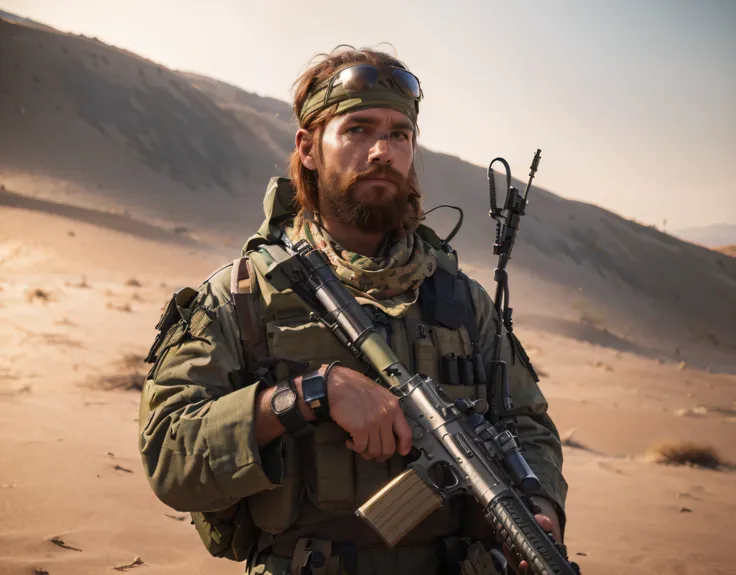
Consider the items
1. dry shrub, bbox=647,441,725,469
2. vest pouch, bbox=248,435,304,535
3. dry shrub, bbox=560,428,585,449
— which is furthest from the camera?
dry shrub, bbox=560,428,585,449

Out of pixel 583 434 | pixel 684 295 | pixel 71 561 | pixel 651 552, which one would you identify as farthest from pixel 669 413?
pixel 684 295

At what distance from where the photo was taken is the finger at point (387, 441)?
194cm

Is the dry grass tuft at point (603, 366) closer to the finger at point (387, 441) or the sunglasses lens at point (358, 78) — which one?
the sunglasses lens at point (358, 78)

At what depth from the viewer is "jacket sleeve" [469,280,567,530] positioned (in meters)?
2.31

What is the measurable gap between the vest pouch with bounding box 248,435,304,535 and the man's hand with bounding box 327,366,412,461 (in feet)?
0.70

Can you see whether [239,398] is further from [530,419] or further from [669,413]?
[669,413]

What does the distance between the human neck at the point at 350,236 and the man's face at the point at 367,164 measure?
0.06m

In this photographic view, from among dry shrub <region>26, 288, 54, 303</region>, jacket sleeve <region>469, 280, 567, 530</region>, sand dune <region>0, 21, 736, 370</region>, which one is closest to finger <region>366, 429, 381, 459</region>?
jacket sleeve <region>469, 280, 567, 530</region>

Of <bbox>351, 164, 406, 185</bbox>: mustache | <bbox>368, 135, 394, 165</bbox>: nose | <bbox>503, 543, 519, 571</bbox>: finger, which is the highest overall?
<bbox>368, 135, 394, 165</bbox>: nose

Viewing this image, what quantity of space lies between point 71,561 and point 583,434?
7.58 m

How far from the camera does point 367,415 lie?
192 cm

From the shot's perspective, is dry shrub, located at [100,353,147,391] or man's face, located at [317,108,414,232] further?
dry shrub, located at [100,353,147,391]

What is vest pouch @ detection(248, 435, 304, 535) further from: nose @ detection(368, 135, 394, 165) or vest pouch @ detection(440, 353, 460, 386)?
nose @ detection(368, 135, 394, 165)

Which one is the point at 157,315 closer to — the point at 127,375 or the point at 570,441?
the point at 127,375
